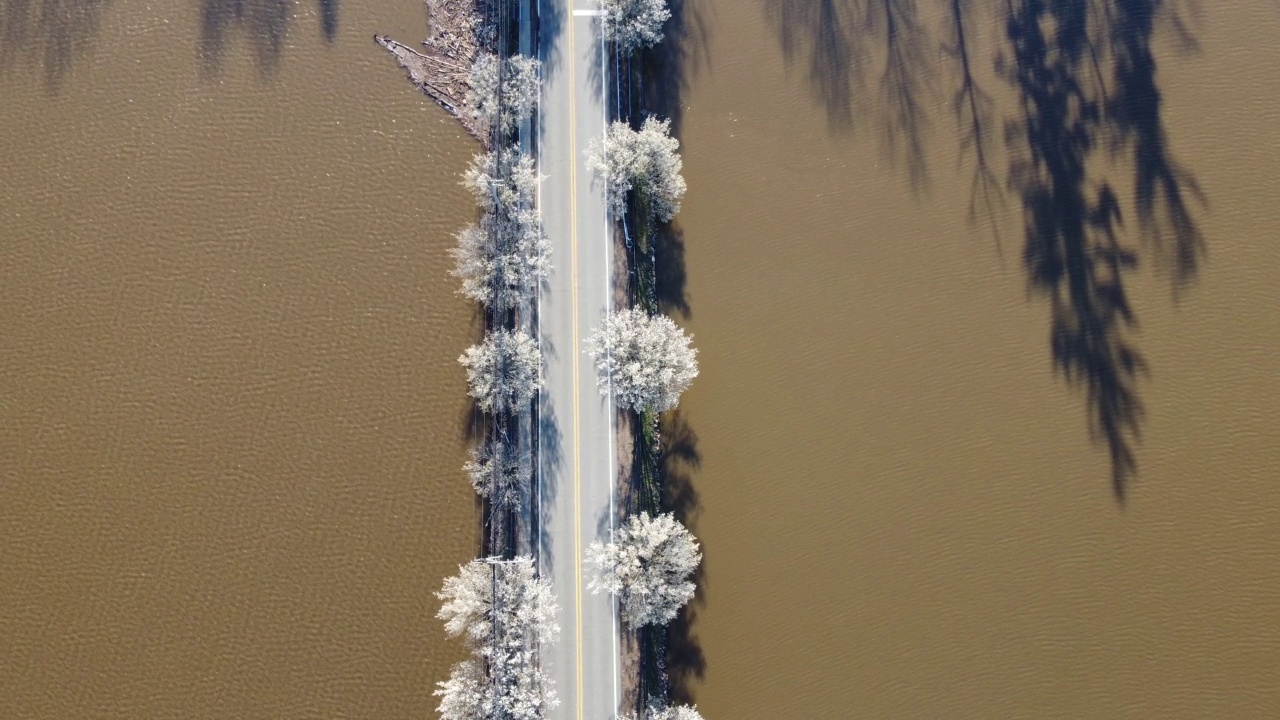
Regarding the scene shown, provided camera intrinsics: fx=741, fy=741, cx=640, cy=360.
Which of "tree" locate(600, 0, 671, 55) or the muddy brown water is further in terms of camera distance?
"tree" locate(600, 0, 671, 55)

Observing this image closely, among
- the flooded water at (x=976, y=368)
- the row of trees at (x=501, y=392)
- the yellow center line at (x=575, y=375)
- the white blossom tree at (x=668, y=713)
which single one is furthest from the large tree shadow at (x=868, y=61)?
the white blossom tree at (x=668, y=713)

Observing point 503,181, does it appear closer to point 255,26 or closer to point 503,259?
point 503,259

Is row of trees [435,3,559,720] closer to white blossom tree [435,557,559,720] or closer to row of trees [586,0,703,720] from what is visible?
white blossom tree [435,557,559,720]

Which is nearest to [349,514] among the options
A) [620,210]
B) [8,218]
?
[620,210]

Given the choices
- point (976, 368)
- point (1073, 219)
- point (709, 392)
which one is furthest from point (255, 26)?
point (1073, 219)

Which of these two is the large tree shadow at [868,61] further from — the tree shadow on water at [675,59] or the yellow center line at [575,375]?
the yellow center line at [575,375]

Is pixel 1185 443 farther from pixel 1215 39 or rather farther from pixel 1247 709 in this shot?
pixel 1215 39

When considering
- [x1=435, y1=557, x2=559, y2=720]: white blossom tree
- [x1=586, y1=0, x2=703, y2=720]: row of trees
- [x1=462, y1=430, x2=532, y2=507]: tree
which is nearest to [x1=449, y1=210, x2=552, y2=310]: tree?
[x1=586, y1=0, x2=703, y2=720]: row of trees
